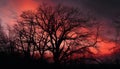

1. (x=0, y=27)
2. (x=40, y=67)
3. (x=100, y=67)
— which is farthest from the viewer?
(x=0, y=27)

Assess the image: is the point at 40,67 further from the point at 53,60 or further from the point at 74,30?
the point at 74,30

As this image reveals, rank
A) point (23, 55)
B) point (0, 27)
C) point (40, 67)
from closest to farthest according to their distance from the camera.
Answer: point (40, 67), point (23, 55), point (0, 27)

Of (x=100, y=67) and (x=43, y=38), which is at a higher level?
(x=43, y=38)

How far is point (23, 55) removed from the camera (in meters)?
63.9

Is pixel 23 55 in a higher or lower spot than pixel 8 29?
lower

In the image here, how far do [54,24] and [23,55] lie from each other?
818 cm

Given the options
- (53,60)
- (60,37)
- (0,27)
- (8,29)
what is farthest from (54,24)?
(0,27)

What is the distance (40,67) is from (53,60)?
797 centimetres

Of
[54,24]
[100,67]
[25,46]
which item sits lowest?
[100,67]

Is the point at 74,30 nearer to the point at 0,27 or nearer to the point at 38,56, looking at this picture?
the point at 38,56

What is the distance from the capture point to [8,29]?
7281 centimetres

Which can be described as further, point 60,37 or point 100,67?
point 100,67

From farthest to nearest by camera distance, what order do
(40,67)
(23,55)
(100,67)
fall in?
(100,67) → (23,55) → (40,67)

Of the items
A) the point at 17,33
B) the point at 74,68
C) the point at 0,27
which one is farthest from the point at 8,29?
the point at 74,68
